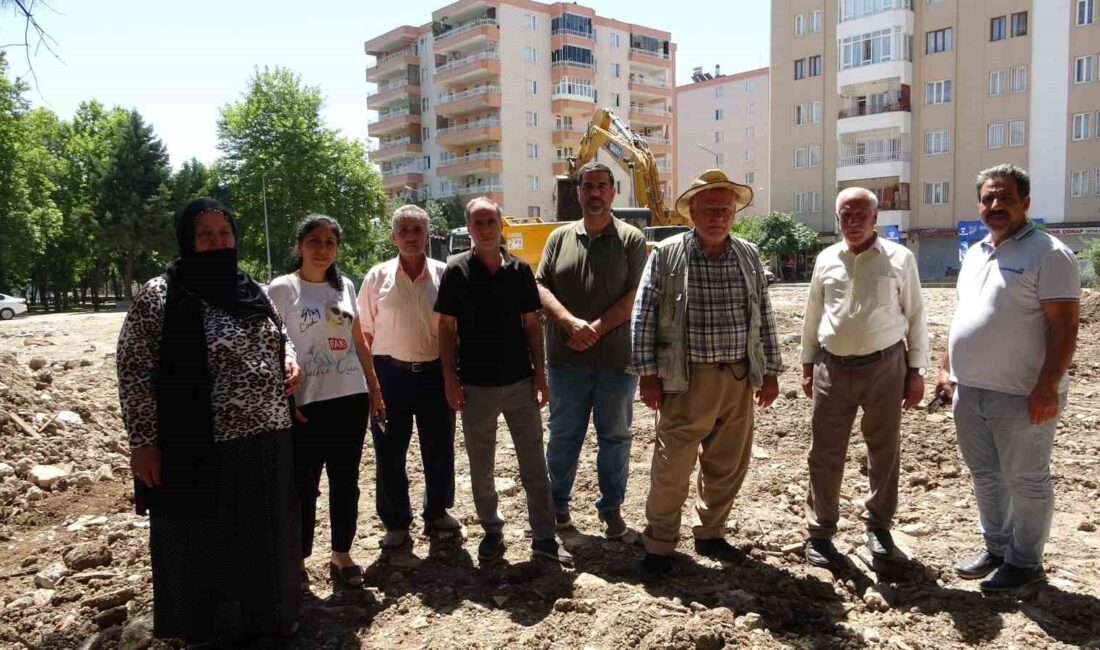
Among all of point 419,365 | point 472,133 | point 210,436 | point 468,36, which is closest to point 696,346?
point 419,365

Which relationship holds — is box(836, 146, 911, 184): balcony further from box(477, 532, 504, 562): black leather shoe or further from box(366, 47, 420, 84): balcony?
box(477, 532, 504, 562): black leather shoe

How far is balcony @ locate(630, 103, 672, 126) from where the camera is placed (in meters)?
56.5

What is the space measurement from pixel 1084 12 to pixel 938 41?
599cm

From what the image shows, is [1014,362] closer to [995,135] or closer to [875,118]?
[995,135]

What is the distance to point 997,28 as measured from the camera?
37312 mm

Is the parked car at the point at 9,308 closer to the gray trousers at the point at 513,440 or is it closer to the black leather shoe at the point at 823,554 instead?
the gray trousers at the point at 513,440

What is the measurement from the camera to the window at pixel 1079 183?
116 ft

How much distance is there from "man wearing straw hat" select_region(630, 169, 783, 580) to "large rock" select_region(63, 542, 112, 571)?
296 cm

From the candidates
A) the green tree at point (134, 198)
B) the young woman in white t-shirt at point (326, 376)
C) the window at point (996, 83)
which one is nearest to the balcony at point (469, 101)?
the green tree at point (134, 198)

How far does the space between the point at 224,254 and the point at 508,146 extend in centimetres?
4901

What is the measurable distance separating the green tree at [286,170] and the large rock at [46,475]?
36.9m

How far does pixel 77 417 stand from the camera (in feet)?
24.2

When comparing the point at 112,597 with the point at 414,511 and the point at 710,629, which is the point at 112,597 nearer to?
the point at 414,511

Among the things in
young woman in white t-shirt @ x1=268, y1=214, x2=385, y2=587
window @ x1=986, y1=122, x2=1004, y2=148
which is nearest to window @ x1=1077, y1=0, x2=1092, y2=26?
window @ x1=986, y1=122, x2=1004, y2=148
